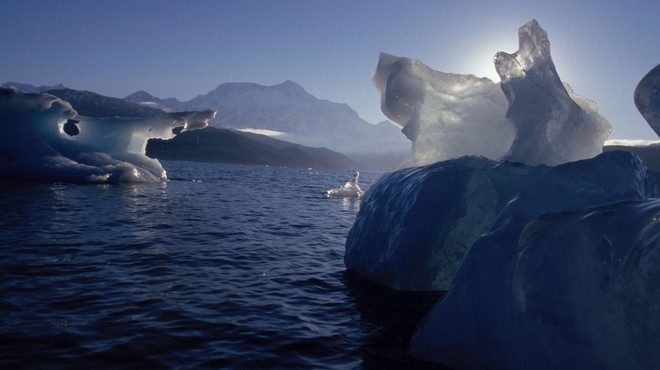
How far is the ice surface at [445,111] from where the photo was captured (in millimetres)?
11422

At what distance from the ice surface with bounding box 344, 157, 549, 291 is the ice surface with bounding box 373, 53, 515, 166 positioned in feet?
12.2

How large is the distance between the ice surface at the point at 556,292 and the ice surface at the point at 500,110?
4.30m

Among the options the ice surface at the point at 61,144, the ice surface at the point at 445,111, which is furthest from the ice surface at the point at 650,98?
the ice surface at the point at 61,144

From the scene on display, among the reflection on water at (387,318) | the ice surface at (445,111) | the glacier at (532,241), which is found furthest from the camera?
the ice surface at (445,111)

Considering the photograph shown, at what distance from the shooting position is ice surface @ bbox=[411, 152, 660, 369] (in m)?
3.24

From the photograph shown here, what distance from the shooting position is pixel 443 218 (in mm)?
7254

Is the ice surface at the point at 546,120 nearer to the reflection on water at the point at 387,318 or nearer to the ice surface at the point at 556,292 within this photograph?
the ice surface at the point at 556,292

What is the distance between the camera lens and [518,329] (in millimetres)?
4039

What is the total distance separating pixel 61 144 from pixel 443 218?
2583 cm

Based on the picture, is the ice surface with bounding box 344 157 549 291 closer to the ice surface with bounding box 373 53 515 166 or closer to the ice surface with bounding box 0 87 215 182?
the ice surface with bounding box 373 53 515 166

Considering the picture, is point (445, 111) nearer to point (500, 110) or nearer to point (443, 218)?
A: point (500, 110)

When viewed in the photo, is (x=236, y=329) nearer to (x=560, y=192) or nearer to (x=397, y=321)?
(x=397, y=321)

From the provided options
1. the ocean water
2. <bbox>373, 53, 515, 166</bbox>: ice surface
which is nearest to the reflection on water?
the ocean water

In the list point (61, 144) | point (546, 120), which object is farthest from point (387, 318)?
point (61, 144)
